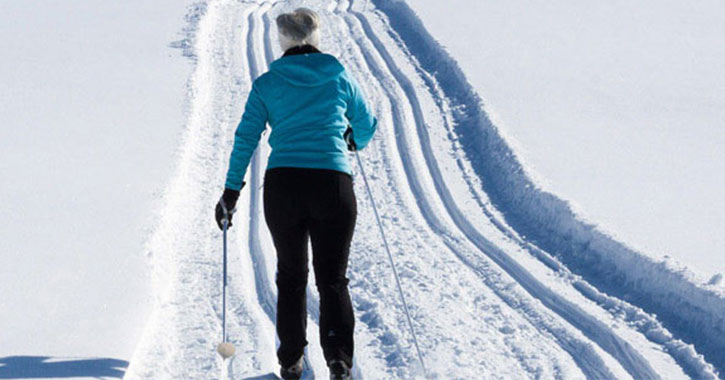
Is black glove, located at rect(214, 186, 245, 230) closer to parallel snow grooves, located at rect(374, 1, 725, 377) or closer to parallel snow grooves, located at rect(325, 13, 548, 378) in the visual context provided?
parallel snow grooves, located at rect(325, 13, 548, 378)

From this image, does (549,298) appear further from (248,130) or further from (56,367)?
(56,367)

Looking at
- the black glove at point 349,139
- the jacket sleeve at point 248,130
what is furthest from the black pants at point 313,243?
the black glove at point 349,139

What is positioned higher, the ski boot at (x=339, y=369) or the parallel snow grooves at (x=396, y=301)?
the parallel snow grooves at (x=396, y=301)

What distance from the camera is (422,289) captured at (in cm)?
507

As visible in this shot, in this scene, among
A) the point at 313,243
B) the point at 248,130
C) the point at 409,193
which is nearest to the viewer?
the point at 248,130

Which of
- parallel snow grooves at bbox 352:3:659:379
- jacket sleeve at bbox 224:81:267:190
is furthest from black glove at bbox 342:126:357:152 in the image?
parallel snow grooves at bbox 352:3:659:379

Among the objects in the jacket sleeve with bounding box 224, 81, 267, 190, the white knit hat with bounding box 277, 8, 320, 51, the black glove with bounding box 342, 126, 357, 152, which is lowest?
the jacket sleeve with bounding box 224, 81, 267, 190

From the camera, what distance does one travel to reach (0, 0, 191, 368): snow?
4156 millimetres

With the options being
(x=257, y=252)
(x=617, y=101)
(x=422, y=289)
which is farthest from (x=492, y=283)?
(x=617, y=101)

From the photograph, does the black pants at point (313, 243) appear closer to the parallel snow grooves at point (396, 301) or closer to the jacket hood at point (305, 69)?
the jacket hood at point (305, 69)

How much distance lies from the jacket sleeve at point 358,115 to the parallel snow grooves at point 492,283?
1870 mm

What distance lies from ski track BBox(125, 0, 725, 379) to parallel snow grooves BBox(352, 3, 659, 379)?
0.03ft

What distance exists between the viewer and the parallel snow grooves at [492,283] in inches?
167

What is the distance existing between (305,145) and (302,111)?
0.46 ft
